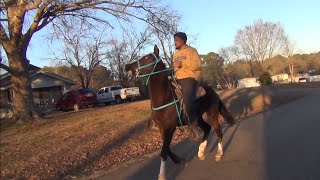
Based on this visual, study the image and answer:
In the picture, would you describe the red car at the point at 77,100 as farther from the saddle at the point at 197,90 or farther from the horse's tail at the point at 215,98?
the saddle at the point at 197,90

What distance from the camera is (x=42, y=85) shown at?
52406 millimetres

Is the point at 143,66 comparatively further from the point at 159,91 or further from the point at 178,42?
the point at 178,42

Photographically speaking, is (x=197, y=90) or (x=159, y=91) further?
(x=197, y=90)

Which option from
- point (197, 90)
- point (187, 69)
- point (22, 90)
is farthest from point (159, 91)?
point (22, 90)

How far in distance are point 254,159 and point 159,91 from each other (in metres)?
2.33

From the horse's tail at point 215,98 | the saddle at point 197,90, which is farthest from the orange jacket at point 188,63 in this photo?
the horse's tail at point 215,98

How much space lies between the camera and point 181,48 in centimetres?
875

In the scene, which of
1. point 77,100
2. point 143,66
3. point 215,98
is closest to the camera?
point 143,66

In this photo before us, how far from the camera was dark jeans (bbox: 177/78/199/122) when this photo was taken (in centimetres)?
838

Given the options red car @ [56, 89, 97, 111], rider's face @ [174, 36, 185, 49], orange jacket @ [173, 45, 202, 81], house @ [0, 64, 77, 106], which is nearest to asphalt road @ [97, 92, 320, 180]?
orange jacket @ [173, 45, 202, 81]

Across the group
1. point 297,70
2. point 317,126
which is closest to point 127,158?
point 317,126

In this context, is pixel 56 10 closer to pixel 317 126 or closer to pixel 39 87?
pixel 317 126

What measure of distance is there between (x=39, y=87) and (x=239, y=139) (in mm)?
44589

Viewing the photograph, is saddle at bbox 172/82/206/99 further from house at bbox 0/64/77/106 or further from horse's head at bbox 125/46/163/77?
house at bbox 0/64/77/106
